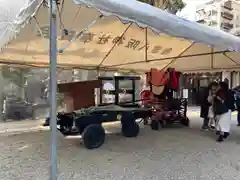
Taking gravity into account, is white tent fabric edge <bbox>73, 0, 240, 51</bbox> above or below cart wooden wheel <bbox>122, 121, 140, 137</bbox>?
above

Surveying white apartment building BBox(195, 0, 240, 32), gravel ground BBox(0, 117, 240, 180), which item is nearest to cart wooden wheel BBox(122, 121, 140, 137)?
gravel ground BBox(0, 117, 240, 180)

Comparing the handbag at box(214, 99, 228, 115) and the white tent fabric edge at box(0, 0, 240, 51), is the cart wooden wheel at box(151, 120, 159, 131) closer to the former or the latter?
the handbag at box(214, 99, 228, 115)

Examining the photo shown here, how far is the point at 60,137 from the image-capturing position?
5445 mm

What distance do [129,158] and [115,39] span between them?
285 centimetres

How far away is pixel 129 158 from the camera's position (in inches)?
158

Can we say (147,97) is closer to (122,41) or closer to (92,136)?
(122,41)

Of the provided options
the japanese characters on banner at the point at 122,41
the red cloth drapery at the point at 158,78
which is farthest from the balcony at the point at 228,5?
the red cloth drapery at the point at 158,78

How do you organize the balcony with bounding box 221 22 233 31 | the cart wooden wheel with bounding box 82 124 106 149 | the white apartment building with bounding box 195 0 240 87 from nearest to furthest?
the cart wooden wheel with bounding box 82 124 106 149, the balcony with bounding box 221 22 233 31, the white apartment building with bounding box 195 0 240 87

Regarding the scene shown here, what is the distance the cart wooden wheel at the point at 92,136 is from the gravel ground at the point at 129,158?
13 centimetres

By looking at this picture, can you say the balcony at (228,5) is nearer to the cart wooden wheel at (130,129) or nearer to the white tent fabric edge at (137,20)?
the cart wooden wheel at (130,129)

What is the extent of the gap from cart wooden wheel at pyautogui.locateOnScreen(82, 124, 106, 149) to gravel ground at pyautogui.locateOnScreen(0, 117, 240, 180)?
13 cm

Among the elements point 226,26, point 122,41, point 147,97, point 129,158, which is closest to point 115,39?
point 122,41

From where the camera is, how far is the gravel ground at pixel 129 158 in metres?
3.29

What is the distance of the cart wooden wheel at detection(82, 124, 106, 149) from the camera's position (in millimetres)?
4473
